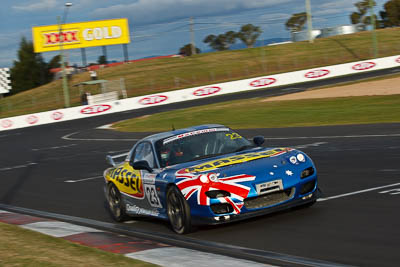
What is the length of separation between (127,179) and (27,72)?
11621cm

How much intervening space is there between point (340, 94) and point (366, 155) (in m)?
21.1

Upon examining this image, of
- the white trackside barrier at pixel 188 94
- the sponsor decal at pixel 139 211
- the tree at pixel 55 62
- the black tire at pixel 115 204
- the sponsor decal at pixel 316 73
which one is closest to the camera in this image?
the sponsor decal at pixel 139 211

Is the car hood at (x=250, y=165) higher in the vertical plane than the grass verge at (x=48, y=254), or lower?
higher

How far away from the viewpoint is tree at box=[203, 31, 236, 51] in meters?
169

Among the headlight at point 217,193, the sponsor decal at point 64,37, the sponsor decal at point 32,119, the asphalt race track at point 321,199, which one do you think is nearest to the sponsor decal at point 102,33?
the sponsor decal at point 64,37

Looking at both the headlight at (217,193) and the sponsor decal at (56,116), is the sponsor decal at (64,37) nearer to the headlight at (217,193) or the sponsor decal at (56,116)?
Answer: the sponsor decal at (56,116)

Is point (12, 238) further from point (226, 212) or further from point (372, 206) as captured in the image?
point (372, 206)

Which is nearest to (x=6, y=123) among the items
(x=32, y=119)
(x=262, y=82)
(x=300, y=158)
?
(x=32, y=119)

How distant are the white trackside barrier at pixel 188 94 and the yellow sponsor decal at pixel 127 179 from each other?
125 feet

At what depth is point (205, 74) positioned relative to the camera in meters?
73.5

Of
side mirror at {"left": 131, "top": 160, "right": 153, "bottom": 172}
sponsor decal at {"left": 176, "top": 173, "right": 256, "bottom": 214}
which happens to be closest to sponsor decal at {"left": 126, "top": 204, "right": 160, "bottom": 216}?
side mirror at {"left": 131, "top": 160, "right": 153, "bottom": 172}

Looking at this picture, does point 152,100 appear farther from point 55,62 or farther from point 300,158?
point 55,62

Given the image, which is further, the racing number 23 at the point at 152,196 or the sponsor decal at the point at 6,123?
the sponsor decal at the point at 6,123

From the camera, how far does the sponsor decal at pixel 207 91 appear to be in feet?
176
